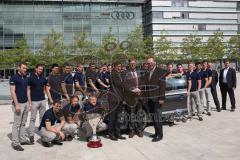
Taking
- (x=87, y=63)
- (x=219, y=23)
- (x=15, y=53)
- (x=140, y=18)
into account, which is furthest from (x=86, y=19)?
(x=87, y=63)

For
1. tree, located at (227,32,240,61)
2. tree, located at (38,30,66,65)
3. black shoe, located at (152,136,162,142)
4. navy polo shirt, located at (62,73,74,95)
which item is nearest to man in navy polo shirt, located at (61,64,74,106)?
navy polo shirt, located at (62,73,74,95)

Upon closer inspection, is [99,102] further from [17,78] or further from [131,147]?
[17,78]

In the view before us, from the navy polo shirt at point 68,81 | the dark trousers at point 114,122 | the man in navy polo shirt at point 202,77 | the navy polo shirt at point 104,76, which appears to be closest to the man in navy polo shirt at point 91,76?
the navy polo shirt at point 104,76

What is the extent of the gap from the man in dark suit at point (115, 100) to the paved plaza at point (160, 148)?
0.96ft

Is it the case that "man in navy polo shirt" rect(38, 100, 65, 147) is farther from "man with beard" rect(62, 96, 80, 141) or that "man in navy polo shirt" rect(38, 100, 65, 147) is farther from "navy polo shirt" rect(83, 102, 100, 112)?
"navy polo shirt" rect(83, 102, 100, 112)

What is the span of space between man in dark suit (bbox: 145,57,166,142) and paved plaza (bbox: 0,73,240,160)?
466 millimetres

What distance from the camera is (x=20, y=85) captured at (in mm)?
7895

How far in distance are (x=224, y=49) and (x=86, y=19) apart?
30188 millimetres

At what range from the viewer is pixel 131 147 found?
26.0ft

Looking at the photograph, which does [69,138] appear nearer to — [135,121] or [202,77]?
[135,121]

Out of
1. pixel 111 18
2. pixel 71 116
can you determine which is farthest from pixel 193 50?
pixel 71 116

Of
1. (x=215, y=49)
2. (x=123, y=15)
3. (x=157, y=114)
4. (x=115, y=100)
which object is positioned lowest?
(x=157, y=114)

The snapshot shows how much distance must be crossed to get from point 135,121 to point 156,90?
121cm

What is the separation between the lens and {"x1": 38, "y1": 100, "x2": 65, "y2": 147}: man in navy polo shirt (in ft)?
26.8
